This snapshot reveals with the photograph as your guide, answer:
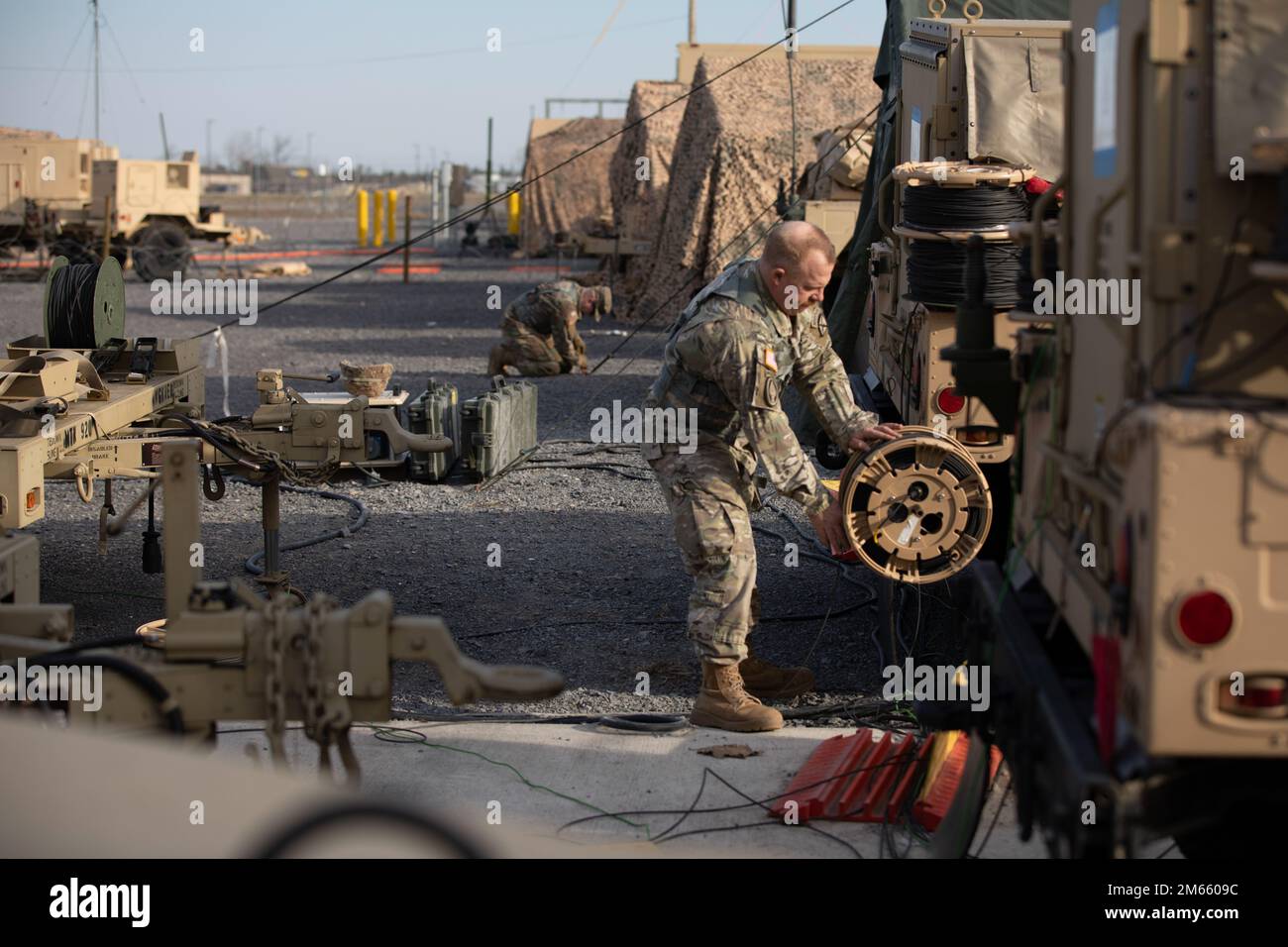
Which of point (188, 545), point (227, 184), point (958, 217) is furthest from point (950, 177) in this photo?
point (227, 184)

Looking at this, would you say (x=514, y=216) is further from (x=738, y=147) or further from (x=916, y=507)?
(x=916, y=507)

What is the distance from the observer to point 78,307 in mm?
8016

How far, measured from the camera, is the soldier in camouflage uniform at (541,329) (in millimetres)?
17250

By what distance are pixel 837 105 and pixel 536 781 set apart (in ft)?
59.1

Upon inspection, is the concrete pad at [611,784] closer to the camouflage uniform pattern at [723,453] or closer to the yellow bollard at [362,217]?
the camouflage uniform pattern at [723,453]

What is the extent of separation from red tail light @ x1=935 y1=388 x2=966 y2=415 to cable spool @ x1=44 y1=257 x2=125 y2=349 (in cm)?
432

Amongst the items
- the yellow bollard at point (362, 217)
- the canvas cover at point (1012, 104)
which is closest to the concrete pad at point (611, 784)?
the canvas cover at point (1012, 104)

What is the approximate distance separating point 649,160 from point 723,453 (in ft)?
67.3

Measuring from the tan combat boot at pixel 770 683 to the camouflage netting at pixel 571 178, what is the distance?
99.8ft

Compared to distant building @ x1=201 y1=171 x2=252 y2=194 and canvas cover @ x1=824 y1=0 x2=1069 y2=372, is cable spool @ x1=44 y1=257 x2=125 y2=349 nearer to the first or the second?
canvas cover @ x1=824 y1=0 x2=1069 y2=372
